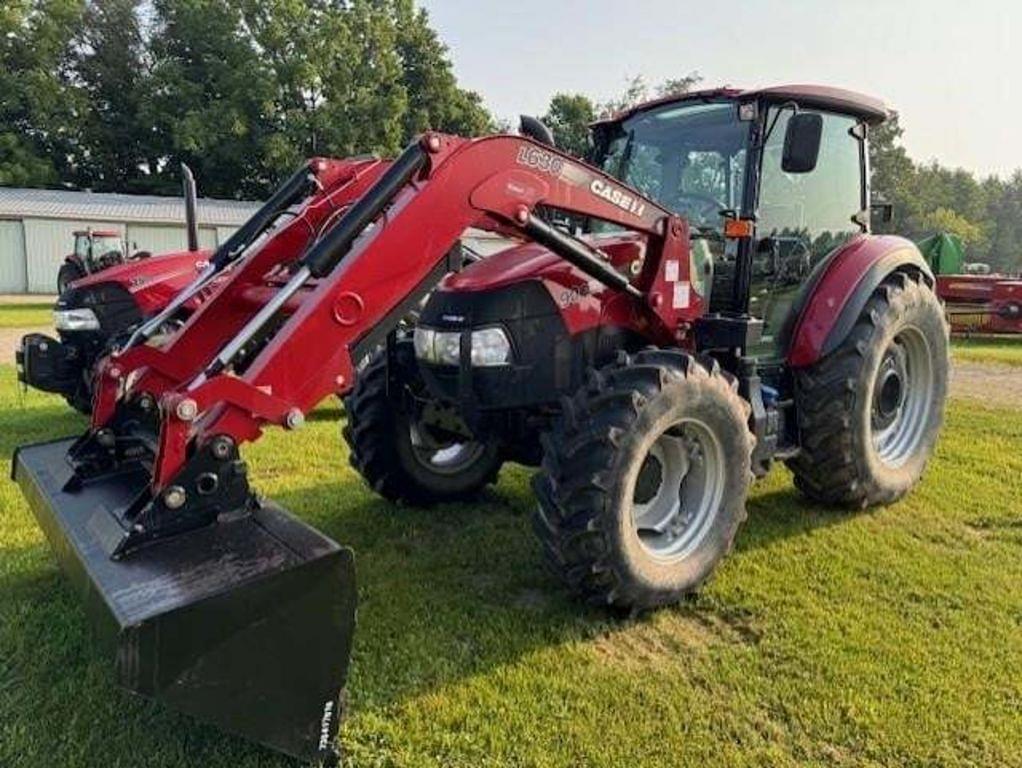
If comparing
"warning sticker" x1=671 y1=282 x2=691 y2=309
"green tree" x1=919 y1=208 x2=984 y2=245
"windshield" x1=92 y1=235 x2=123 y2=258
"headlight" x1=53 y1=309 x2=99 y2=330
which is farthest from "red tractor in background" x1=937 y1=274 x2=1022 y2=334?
"green tree" x1=919 y1=208 x2=984 y2=245

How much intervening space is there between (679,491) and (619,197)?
1.37 m

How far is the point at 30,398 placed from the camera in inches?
339

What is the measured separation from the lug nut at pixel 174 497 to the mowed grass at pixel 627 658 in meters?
0.65

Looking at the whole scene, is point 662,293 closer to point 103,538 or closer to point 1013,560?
point 1013,560

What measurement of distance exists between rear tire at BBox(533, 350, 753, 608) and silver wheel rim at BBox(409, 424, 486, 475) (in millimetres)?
1485

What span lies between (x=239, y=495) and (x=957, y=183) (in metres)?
97.9

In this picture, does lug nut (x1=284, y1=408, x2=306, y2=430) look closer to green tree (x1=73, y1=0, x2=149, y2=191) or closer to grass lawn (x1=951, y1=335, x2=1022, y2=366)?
grass lawn (x1=951, y1=335, x2=1022, y2=366)

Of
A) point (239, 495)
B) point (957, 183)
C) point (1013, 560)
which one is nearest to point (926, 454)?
point (1013, 560)

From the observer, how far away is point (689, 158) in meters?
4.55

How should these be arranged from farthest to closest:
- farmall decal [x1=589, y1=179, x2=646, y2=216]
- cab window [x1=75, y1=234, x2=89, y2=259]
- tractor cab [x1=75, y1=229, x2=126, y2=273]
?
cab window [x1=75, y1=234, x2=89, y2=259], tractor cab [x1=75, y1=229, x2=126, y2=273], farmall decal [x1=589, y1=179, x2=646, y2=216]

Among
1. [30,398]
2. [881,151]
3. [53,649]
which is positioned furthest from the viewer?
[881,151]

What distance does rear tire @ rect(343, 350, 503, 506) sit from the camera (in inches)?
182

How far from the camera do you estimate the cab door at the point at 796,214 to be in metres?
4.41

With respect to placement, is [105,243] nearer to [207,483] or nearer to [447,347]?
[447,347]
